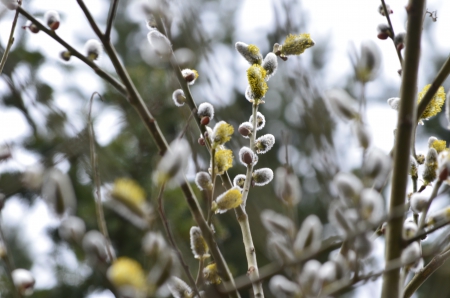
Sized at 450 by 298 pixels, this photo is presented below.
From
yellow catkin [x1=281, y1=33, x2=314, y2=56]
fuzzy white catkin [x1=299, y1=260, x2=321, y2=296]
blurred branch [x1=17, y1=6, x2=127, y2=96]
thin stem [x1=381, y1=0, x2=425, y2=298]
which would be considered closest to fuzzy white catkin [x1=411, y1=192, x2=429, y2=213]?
thin stem [x1=381, y1=0, x2=425, y2=298]

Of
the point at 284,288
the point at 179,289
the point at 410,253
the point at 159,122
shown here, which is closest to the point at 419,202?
the point at 410,253

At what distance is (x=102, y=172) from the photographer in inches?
28.6

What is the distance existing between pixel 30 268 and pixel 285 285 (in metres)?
2.74

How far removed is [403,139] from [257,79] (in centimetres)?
25

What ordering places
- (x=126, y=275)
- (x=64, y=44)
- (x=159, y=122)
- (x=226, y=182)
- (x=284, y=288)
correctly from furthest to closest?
(x=159, y=122), (x=226, y=182), (x=64, y=44), (x=284, y=288), (x=126, y=275)

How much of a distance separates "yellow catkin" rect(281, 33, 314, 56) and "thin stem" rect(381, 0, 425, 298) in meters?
0.21

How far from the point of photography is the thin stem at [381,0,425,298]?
20.6 inches

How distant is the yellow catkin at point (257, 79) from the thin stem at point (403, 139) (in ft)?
0.72

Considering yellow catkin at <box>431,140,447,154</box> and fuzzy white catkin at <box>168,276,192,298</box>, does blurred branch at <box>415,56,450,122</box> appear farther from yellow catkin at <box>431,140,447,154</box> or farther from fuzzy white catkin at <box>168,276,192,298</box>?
fuzzy white catkin at <box>168,276,192,298</box>

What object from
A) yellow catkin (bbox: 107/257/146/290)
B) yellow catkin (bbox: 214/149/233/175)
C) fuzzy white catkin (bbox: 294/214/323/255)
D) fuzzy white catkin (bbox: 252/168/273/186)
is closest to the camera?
yellow catkin (bbox: 107/257/146/290)

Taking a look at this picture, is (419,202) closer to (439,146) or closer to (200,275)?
(439,146)

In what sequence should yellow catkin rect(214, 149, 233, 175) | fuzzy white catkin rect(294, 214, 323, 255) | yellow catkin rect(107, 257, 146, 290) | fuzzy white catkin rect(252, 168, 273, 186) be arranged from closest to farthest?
yellow catkin rect(107, 257, 146, 290) < fuzzy white catkin rect(294, 214, 323, 255) < yellow catkin rect(214, 149, 233, 175) < fuzzy white catkin rect(252, 168, 273, 186)

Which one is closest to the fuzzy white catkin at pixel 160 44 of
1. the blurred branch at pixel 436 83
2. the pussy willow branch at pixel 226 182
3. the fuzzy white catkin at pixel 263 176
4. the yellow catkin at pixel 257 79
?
the pussy willow branch at pixel 226 182

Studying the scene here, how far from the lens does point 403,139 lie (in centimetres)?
53
